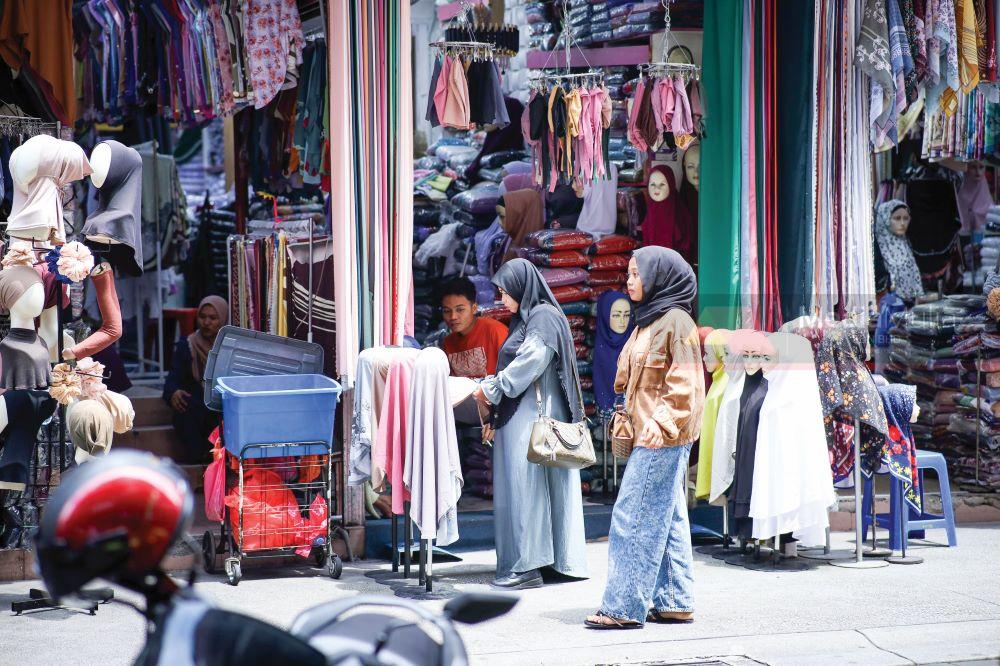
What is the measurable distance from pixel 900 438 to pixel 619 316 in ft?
7.32

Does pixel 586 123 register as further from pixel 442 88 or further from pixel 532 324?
pixel 532 324

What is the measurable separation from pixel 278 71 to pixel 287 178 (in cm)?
154

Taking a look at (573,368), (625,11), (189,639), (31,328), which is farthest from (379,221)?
(189,639)

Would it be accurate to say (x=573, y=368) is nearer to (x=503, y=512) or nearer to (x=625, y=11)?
(x=503, y=512)

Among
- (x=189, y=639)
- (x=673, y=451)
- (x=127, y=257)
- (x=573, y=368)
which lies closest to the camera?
(x=189, y=639)

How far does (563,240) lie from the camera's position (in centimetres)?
934

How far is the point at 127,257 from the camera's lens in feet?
21.3

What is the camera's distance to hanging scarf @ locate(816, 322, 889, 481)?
7504mm

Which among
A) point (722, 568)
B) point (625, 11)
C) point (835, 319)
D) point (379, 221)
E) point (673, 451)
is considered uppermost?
point (625, 11)

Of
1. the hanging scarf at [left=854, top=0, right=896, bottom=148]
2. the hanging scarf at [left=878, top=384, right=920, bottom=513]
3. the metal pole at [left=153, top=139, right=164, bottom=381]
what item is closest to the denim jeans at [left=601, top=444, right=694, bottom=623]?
the hanging scarf at [left=878, top=384, right=920, bottom=513]

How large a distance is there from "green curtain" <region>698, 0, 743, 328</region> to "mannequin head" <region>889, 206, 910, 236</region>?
343 cm

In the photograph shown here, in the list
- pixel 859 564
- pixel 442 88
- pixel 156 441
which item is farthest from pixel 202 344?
pixel 859 564

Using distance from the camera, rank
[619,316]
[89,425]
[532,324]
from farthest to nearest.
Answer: [619,316]
[532,324]
[89,425]

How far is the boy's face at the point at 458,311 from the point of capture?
28.2 ft
